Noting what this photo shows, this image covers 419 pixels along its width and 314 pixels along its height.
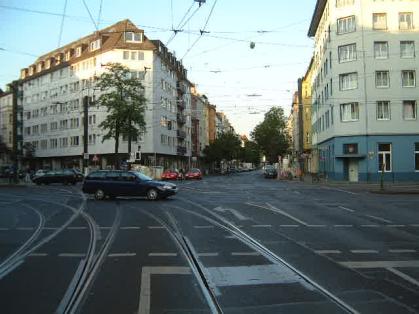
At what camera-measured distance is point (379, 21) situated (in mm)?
49406

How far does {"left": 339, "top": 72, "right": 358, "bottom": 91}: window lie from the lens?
49.6m

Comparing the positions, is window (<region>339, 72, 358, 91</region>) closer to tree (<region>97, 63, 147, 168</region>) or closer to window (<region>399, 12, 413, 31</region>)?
window (<region>399, 12, 413, 31</region>)

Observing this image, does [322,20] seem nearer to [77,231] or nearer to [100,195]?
[100,195]

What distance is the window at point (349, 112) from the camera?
4959 cm

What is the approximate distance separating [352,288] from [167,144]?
255 ft

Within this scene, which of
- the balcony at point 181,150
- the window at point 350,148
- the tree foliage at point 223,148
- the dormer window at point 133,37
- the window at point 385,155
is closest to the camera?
the window at point 385,155

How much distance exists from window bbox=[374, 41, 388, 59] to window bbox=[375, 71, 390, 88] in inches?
56.2

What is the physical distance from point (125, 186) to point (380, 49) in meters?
30.8

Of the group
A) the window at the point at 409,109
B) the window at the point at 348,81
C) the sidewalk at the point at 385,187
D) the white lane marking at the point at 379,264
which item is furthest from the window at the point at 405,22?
the white lane marking at the point at 379,264

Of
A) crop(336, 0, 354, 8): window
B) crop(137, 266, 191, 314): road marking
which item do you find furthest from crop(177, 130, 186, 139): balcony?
crop(137, 266, 191, 314): road marking

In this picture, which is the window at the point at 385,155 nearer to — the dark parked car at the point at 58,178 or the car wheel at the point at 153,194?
the car wheel at the point at 153,194

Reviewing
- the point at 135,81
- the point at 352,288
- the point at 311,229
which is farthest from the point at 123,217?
the point at 135,81

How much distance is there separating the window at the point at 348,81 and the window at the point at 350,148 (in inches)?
204

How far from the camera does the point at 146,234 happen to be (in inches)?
550
